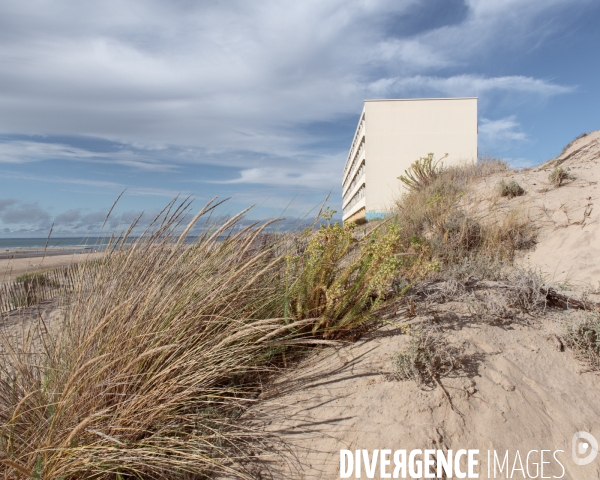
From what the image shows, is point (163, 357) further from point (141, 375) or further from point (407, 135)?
point (407, 135)

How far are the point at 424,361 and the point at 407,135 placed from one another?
26727mm

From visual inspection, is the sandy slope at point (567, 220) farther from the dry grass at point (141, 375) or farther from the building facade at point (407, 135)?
the building facade at point (407, 135)

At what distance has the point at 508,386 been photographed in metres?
2.48

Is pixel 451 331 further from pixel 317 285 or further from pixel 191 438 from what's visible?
pixel 191 438

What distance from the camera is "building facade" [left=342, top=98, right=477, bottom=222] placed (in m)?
26.7

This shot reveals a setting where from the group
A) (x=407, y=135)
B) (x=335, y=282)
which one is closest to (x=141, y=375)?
(x=335, y=282)

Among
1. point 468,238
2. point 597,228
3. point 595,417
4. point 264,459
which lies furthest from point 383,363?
point 597,228

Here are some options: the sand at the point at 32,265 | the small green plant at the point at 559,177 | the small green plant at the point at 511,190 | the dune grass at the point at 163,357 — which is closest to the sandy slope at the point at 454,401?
the dune grass at the point at 163,357

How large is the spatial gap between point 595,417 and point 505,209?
5456 mm

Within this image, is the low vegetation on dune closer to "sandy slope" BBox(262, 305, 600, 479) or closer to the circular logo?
"sandy slope" BBox(262, 305, 600, 479)

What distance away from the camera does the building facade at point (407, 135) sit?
87.5 feet

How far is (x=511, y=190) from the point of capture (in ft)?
25.1

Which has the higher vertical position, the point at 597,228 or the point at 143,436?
the point at 597,228

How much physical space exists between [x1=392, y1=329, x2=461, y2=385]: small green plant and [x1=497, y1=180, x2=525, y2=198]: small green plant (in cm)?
602
